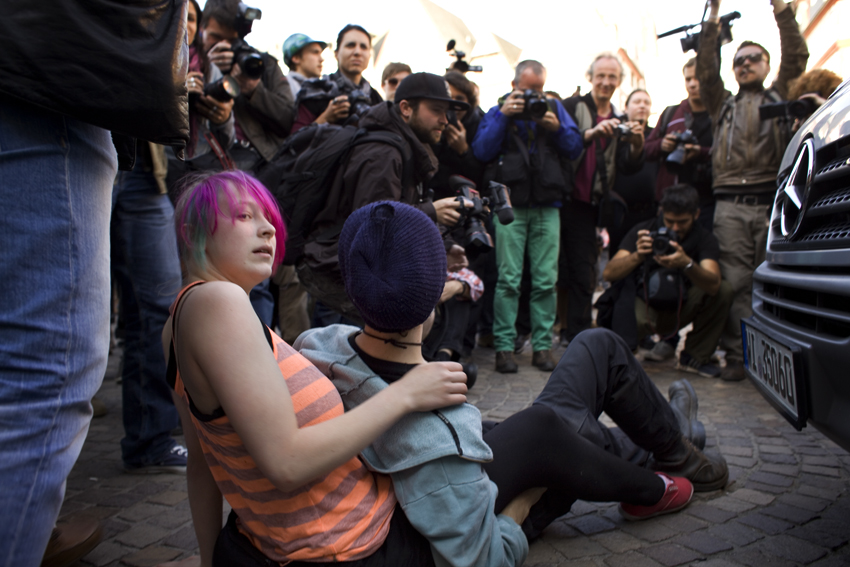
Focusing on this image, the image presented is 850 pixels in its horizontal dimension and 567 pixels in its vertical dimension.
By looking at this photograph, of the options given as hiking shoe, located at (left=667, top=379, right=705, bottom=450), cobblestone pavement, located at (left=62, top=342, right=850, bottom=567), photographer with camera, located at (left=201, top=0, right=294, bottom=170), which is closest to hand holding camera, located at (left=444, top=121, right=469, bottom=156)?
photographer with camera, located at (left=201, top=0, right=294, bottom=170)

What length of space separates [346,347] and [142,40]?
2.93ft

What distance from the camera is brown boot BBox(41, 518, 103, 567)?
2.07 m

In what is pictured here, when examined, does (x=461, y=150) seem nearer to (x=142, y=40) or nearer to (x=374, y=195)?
(x=374, y=195)

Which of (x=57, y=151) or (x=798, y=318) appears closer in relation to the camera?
(x=57, y=151)

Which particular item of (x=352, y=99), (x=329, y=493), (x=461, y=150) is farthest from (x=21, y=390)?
(x=461, y=150)

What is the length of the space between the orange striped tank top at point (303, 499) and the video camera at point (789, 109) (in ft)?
15.0

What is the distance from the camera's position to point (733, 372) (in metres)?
4.98

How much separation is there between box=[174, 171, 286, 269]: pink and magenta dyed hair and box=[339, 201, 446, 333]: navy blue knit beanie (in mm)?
300

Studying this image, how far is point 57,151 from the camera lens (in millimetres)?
1356

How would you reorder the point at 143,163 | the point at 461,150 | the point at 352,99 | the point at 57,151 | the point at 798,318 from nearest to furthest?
the point at 57,151 < the point at 798,318 < the point at 143,163 < the point at 352,99 < the point at 461,150

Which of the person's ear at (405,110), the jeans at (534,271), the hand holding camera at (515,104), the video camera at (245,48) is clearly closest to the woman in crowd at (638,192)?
the jeans at (534,271)

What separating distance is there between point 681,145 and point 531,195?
61.8 inches

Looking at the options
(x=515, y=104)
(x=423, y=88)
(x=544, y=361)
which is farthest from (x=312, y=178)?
(x=544, y=361)

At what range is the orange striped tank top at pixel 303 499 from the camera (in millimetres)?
1428
